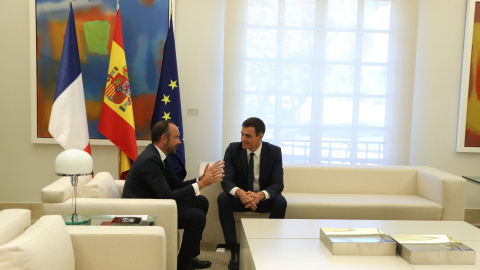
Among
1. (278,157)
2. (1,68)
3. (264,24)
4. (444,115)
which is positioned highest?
(264,24)

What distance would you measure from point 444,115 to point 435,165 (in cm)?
63

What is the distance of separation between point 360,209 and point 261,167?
1027 millimetres

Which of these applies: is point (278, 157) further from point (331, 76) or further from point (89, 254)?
point (89, 254)

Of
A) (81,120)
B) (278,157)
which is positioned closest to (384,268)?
(278,157)

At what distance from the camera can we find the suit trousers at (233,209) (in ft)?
13.7

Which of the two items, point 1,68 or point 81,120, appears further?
point 1,68

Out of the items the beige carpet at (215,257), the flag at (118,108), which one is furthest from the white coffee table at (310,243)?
the flag at (118,108)

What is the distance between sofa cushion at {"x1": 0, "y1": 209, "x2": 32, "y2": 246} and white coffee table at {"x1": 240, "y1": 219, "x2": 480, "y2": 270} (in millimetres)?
1262

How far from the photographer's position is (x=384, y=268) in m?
2.54

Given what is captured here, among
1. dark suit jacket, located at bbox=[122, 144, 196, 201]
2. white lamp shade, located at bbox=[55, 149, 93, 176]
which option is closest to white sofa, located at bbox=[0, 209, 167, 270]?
white lamp shade, located at bbox=[55, 149, 93, 176]

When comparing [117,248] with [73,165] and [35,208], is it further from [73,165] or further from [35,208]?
[35,208]

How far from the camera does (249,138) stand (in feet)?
14.3

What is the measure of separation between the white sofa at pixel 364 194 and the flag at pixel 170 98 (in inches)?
15.3

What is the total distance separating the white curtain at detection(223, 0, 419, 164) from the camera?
5.53 metres
